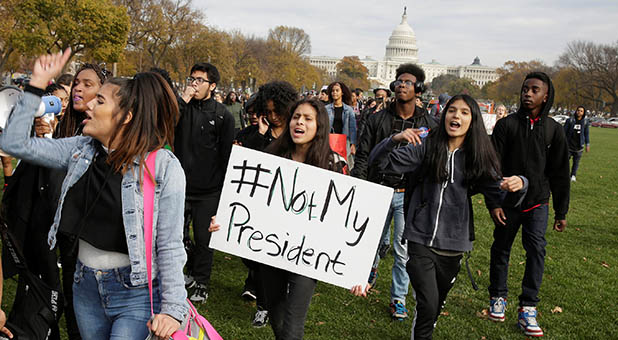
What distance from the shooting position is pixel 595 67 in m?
69.9

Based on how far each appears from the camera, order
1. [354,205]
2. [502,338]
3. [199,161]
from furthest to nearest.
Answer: [199,161], [502,338], [354,205]

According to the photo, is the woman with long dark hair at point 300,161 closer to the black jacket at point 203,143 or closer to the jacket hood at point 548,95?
the black jacket at point 203,143

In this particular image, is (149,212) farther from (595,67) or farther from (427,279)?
(595,67)

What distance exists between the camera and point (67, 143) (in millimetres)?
2414

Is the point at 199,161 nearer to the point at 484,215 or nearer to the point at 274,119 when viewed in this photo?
the point at 274,119

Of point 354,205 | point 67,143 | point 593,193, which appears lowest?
point 593,193

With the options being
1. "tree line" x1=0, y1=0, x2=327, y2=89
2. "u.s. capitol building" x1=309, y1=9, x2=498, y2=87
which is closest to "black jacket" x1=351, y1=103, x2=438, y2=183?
"tree line" x1=0, y1=0, x2=327, y2=89

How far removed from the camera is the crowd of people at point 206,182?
2244mm

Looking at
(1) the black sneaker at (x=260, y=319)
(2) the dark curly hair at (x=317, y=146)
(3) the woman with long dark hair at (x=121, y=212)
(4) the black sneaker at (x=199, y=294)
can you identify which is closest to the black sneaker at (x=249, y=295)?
(4) the black sneaker at (x=199, y=294)

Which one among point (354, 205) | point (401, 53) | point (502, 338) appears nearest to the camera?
point (354, 205)

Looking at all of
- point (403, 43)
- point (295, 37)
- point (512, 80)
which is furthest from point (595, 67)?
point (403, 43)

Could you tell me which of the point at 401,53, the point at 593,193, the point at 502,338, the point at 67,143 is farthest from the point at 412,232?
the point at 401,53

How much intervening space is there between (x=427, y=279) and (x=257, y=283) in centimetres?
125

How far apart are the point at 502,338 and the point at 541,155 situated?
169cm
